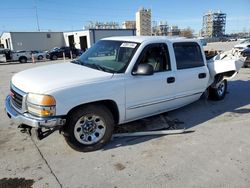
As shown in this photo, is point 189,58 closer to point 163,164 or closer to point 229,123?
point 229,123

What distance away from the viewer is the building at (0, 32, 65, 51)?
41688 millimetres

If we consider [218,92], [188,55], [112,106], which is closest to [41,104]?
[112,106]

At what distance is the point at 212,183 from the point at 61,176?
2.00m

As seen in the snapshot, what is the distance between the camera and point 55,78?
3.48m

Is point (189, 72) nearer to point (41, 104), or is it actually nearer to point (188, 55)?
point (188, 55)

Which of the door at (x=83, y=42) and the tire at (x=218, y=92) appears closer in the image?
the tire at (x=218, y=92)

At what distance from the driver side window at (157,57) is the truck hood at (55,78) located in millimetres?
874

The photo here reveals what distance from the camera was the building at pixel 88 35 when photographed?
134 feet

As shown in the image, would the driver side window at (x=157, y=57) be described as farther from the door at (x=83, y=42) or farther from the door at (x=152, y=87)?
the door at (x=83, y=42)

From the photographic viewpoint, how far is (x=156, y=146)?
395cm

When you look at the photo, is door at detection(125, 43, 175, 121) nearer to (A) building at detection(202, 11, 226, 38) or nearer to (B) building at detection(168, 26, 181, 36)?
(B) building at detection(168, 26, 181, 36)

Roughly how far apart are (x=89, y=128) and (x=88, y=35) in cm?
3926

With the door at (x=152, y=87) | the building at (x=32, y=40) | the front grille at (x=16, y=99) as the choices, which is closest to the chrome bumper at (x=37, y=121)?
the front grille at (x=16, y=99)

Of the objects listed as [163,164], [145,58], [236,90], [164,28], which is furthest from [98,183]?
[164,28]
